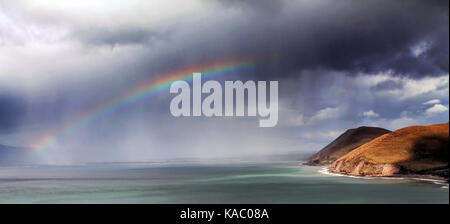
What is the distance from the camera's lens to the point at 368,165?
299ft

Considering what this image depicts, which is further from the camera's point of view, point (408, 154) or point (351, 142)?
point (351, 142)

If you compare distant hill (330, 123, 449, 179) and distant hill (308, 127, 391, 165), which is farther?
distant hill (308, 127, 391, 165)

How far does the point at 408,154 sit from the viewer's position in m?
84.6

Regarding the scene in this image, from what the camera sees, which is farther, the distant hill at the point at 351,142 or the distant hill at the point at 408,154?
the distant hill at the point at 351,142

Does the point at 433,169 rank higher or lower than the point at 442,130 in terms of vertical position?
lower

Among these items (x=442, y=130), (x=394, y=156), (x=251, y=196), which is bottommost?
(x=251, y=196)

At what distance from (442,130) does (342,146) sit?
4208 inches

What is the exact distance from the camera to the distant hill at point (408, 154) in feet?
259

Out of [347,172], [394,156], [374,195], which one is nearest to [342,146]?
[347,172]

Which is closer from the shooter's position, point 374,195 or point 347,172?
point 374,195

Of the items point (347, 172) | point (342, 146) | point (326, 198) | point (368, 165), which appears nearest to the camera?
point (326, 198)

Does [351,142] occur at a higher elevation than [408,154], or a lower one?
higher

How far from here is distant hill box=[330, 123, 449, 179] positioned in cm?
7900
